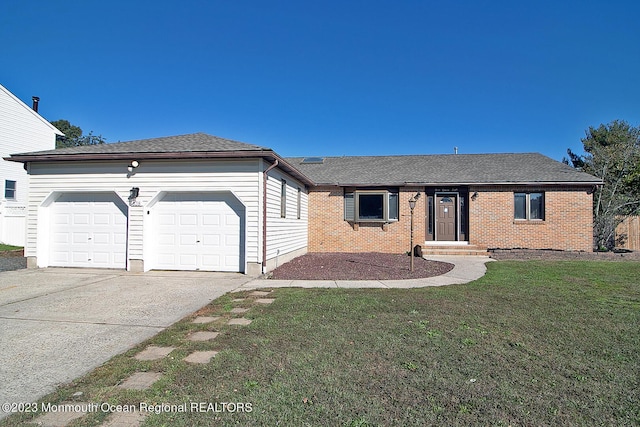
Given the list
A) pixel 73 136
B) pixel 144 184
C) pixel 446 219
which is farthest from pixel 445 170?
pixel 73 136

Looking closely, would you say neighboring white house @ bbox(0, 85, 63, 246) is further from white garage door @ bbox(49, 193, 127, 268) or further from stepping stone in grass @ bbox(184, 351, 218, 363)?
stepping stone in grass @ bbox(184, 351, 218, 363)

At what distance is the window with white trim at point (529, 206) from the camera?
13469 millimetres

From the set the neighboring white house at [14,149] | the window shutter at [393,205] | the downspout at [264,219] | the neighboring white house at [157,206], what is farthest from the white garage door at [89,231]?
the neighboring white house at [14,149]

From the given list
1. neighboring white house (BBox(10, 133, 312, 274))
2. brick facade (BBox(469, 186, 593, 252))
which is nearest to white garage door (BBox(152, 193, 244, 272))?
neighboring white house (BBox(10, 133, 312, 274))

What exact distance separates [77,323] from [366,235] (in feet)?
35.2

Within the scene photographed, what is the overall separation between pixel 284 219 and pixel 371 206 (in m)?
4.78

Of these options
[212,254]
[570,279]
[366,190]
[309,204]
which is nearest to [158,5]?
[212,254]

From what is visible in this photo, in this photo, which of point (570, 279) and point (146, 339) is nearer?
point (146, 339)

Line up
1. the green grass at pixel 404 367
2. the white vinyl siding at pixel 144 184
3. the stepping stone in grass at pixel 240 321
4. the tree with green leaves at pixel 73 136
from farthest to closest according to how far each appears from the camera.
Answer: the tree with green leaves at pixel 73 136 < the white vinyl siding at pixel 144 184 < the stepping stone in grass at pixel 240 321 < the green grass at pixel 404 367

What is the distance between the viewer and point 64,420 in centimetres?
250

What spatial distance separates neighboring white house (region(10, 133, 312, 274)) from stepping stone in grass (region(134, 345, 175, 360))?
4790 mm

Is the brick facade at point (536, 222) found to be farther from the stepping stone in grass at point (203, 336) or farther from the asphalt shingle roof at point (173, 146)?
the stepping stone in grass at point (203, 336)

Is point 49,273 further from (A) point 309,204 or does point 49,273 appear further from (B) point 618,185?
(B) point 618,185

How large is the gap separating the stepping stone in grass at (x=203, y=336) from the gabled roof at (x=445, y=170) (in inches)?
349
